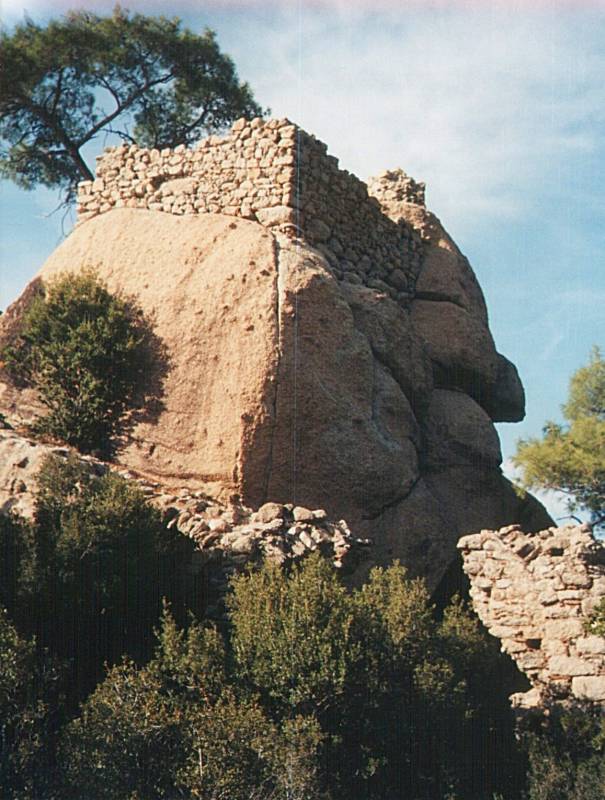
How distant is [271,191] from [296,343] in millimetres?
3265

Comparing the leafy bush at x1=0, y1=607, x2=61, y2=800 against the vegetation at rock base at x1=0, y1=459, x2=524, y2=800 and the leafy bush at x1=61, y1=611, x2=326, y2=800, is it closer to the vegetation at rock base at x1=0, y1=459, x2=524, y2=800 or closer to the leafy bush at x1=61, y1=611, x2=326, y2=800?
the vegetation at rock base at x1=0, y1=459, x2=524, y2=800

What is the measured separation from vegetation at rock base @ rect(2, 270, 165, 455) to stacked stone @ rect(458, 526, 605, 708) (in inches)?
246

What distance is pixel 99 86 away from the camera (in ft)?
106

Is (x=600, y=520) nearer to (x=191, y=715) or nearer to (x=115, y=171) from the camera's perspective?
(x=115, y=171)

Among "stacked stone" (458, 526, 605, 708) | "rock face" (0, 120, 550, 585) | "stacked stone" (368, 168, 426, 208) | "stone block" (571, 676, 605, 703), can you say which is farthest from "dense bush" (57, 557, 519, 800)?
"stacked stone" (368, 168, 426, 208)

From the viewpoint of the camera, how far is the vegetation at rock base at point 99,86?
103 ft

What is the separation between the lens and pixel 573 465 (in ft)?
84.8


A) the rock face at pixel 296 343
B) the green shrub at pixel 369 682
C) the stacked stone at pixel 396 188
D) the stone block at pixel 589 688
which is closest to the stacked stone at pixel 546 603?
the stone block at pixel 589 688

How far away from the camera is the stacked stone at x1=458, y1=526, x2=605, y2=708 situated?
54.5ft

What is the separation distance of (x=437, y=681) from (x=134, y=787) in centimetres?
406

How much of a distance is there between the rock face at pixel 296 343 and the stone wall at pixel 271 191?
0.03 meters

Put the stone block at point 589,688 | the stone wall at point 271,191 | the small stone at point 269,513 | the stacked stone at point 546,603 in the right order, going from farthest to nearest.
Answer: the stone wall at point 271,191 < the small stone at point 269,513 < the stacked stone at point 546,603 < the stone block at point 589,688

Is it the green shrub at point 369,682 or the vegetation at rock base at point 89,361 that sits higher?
the vegetation at rock base at point 89,361

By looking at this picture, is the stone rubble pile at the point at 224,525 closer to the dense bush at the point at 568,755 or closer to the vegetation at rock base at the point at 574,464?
the dense bush at the point at 568,755
